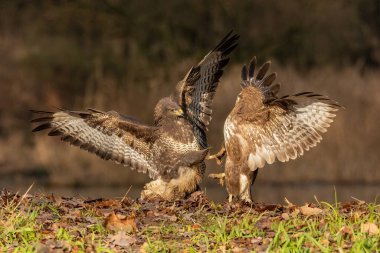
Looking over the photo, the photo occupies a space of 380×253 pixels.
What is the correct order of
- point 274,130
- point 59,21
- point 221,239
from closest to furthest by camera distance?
point 221,239 → point 274,130 → point 59,21

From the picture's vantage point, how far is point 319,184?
1786 centimetres

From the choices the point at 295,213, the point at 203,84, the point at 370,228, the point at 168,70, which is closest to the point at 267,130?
the point at 295,213

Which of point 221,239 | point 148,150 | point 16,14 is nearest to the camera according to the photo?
point 221,239

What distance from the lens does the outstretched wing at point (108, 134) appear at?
950cm

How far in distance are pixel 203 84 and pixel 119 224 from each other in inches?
135

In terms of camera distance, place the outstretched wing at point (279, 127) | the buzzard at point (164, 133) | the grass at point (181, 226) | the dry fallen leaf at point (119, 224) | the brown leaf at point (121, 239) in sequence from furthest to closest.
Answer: the buzzard at point (164, 133), the outstretched wing at point (279, 127), the dry fallen leaf at point (119, 224), the brown leaf at point (121, 239), the grass at point (181, 226)

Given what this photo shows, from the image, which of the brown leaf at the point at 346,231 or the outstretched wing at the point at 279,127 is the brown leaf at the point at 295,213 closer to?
the brown leaf at the point at 346,231

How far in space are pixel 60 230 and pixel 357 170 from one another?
1163cm

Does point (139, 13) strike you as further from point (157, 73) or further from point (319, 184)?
point (319, 184)

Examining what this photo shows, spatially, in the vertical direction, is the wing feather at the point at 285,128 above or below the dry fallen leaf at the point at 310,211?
above

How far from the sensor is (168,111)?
30.9 ft

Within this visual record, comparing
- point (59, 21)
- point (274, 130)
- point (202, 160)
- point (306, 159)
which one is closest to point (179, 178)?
point (202, 160)

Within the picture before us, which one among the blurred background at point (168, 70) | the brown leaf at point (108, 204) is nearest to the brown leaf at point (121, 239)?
the brown leaf at point (108, 204)

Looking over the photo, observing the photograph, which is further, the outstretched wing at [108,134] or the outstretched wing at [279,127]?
the outstretched wing at [108,134]
